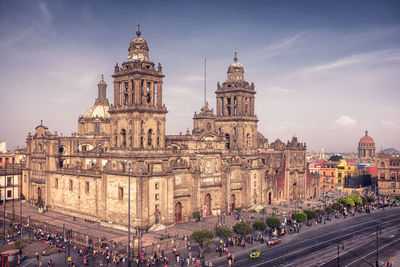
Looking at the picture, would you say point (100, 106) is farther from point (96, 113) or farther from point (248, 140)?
point (248, 140)

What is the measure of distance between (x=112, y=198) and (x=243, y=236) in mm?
23457

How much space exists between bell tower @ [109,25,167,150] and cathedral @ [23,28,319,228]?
170 mm

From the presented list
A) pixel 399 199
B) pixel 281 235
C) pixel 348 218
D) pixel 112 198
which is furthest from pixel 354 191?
pixel 112 198

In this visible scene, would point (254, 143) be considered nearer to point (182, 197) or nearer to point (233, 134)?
point (233, 134)

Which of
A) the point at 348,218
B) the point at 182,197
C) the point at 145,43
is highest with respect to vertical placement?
the point at 145,43

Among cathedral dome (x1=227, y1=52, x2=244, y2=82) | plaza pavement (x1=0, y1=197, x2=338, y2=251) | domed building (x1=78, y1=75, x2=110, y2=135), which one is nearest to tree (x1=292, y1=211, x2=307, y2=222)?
plaza pavement (x1=0, y1=197, x2=338, y2=251)

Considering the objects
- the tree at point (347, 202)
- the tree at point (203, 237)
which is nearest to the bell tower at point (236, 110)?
the tree at point (347, 202)

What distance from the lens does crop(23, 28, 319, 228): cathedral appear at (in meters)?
64.1

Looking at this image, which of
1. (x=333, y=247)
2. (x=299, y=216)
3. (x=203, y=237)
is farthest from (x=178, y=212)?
(x=333, y=247)

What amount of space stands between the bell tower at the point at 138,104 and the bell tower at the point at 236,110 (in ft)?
73.2

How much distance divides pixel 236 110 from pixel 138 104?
29.0m

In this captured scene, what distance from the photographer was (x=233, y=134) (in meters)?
86.9

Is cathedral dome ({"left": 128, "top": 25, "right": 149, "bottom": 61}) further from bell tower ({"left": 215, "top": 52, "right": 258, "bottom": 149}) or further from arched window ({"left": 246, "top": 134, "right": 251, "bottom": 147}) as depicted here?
arched window ({"left": 246, "top": 134, "right": 251, "bottom": 147})

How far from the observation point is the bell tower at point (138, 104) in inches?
2566
